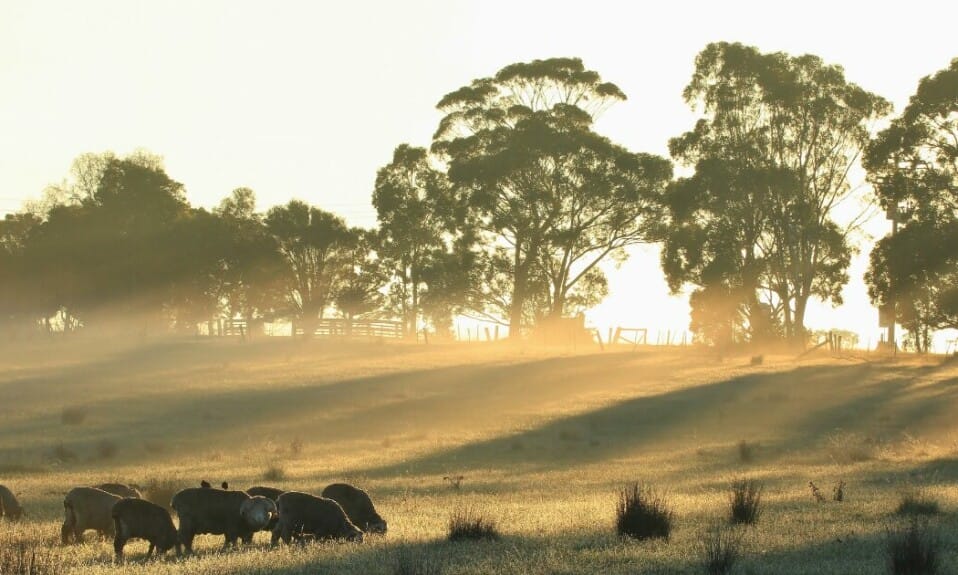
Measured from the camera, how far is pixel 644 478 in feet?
88.4

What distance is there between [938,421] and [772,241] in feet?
98.2

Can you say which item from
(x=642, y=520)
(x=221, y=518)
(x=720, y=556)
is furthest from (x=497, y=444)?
(x=720, y=556)

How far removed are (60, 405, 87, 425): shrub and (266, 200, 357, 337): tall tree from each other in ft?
194

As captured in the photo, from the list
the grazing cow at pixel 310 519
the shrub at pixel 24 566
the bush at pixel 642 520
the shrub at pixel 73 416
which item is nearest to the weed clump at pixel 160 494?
the grazing cow at pixel 310 519

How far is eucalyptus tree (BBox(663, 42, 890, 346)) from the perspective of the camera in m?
69.4

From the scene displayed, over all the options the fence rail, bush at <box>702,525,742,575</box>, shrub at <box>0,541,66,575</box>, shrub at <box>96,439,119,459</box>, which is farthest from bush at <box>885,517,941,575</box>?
the fence rail

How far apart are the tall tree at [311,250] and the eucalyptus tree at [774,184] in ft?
120

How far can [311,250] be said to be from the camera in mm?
100812

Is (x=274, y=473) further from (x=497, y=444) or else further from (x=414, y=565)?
(x=414, y=565)

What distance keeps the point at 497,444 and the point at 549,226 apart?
4564cm

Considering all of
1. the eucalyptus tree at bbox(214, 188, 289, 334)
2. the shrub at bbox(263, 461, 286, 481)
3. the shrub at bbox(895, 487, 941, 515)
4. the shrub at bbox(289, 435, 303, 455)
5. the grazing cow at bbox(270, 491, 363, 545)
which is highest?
the eucalyptus tree at bbox(214, 188, 289, 334)

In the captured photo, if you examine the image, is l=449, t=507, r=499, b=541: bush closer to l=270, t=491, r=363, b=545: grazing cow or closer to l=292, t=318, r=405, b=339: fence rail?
l=270, t=491, r=363, b=545: grazing cow

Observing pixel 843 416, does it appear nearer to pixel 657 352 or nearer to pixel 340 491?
pixel 657 352

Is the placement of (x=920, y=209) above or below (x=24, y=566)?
above
